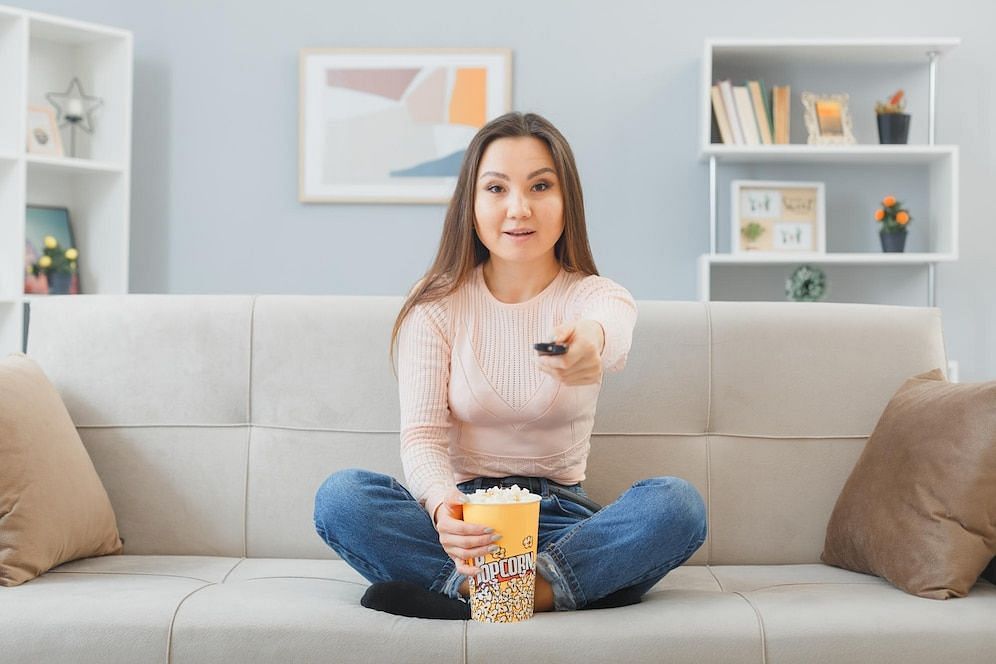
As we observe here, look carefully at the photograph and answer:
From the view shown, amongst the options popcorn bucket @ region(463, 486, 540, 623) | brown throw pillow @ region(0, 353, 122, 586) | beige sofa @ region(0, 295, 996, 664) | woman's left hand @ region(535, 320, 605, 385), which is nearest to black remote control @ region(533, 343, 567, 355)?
woman's left hand @ region(535, 320, 605, 385)

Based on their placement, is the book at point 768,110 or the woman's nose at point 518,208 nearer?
the woman's nose at point 518,208

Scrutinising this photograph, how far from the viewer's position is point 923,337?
2.05 m

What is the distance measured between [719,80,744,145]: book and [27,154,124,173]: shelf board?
6.17ft

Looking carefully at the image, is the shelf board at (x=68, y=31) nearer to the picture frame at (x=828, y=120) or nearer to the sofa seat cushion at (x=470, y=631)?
the picture frame at (x=828, y=120)

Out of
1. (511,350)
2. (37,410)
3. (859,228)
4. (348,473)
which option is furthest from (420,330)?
(859,228)

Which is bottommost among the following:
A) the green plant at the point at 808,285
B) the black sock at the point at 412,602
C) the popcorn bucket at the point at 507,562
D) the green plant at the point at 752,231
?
the black sock at the point at 412,602

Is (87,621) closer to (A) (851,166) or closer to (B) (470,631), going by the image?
(B) (470,631)

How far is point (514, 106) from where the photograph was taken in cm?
356

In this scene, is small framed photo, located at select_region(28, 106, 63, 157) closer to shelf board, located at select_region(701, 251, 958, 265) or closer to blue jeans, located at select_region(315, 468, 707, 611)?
shelf board, located at select_region(701, 251, 958, 265)

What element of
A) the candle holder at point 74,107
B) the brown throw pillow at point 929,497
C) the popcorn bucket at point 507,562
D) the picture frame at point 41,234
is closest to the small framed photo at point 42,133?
the candle holder at point 74,107

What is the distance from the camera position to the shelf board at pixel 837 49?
3.29 meters

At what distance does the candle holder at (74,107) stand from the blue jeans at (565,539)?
7.67 ft

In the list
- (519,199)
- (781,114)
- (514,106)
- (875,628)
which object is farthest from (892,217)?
(875,628)

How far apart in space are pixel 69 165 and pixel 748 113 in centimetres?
207
